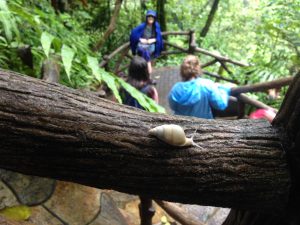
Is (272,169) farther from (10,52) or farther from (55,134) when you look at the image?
(10,52)

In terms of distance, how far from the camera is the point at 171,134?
109 cm

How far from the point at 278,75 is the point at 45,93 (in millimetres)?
3923

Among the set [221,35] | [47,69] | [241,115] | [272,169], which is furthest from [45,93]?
[221,35]

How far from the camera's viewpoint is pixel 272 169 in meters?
1.19

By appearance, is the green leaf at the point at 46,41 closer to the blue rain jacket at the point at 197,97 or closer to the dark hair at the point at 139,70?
the blue rain jacket at the point at 197,97

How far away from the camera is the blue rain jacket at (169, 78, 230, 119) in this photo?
12.0 feet

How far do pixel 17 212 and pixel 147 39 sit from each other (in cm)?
466

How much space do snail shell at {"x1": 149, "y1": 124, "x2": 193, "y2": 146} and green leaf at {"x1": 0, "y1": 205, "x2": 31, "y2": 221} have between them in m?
1.97

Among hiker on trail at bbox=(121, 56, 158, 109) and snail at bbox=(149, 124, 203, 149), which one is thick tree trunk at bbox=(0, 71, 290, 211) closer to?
snail at bbox=(149, 124, 203, 149)

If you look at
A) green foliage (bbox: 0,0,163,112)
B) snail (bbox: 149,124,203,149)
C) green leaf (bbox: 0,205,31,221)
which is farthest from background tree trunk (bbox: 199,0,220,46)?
snail (bbox: 149,124,203,149)

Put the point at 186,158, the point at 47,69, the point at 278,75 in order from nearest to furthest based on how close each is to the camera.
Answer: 1. the point at 186,158
2. the point at 47,69
3. the point at 278,75

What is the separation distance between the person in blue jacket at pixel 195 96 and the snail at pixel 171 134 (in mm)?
2516

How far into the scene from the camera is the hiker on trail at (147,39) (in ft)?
21.9

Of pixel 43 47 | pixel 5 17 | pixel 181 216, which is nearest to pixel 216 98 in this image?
pixel 181 216
